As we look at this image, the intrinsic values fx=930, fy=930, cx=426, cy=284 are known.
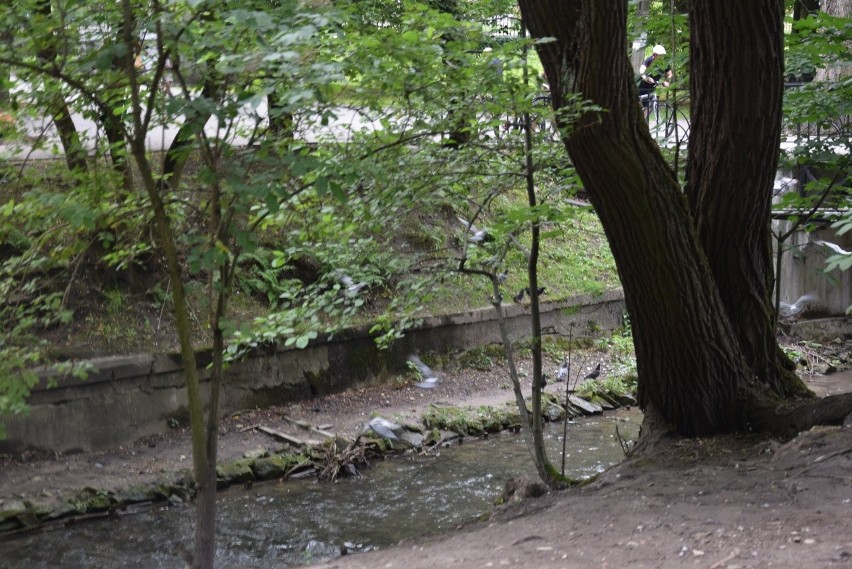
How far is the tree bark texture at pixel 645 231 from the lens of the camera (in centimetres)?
564

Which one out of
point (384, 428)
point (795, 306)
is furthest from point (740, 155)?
point (795, 306)

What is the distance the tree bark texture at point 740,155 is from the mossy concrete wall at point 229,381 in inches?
50.4

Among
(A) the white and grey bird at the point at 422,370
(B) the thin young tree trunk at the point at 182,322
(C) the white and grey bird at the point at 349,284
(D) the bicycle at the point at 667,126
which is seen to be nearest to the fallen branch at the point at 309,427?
(A) the white and grey bird at the point at 422,370

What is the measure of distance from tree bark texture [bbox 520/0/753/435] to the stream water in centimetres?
234

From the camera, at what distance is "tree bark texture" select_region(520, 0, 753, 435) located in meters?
5.64

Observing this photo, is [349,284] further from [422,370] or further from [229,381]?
[422,370]

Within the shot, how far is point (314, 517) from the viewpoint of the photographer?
8539 millimetres

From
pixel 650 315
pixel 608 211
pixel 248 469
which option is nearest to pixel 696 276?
pixel 650 315

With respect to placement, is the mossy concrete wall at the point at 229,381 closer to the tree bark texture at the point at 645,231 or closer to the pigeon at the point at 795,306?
the tree bark texture at the point at 645,231

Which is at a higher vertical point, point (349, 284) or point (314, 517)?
point (349, 284)

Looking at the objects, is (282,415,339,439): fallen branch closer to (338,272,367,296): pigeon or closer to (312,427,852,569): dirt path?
(338,272,367,296): pigeon

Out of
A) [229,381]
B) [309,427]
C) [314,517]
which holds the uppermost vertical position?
[229,381]

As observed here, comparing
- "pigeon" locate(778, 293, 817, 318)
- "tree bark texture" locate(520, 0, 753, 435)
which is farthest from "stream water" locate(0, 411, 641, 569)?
"pigeon" locate(778, 293, 817, 318)

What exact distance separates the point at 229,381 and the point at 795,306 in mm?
10440
